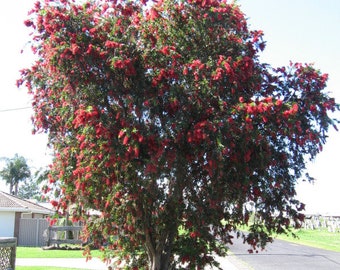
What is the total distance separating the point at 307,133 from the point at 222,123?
4.84ft

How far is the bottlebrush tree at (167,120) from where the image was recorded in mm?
6156

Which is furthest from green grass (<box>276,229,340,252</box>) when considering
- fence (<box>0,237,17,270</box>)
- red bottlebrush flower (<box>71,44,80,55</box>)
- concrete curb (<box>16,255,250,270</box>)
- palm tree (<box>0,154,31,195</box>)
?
palm tree (<box>0,154,31,195</box>)

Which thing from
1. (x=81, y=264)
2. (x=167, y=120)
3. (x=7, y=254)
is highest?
(x=167, y=120)

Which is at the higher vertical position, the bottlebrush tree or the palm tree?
the palm tree

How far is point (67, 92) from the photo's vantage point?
6.50 meters

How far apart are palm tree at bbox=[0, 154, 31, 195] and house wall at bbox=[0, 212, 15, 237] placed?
45331 millimetres

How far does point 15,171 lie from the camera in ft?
237

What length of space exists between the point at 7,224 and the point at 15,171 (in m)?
46.3

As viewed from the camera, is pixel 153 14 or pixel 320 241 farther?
pixel 320 241

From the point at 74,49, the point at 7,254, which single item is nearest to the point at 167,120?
the point at 74,49

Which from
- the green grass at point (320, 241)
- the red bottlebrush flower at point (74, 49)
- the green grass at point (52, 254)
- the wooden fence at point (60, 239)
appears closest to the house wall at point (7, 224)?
the wooden fence at point (60, 239)

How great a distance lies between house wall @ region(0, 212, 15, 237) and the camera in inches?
1108

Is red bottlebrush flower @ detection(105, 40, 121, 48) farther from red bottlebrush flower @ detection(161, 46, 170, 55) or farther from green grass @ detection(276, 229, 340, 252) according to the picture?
green grass @ detection(276, 229, 340, 252)

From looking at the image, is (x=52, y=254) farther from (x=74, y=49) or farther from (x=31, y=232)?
(x=74, y=49)
